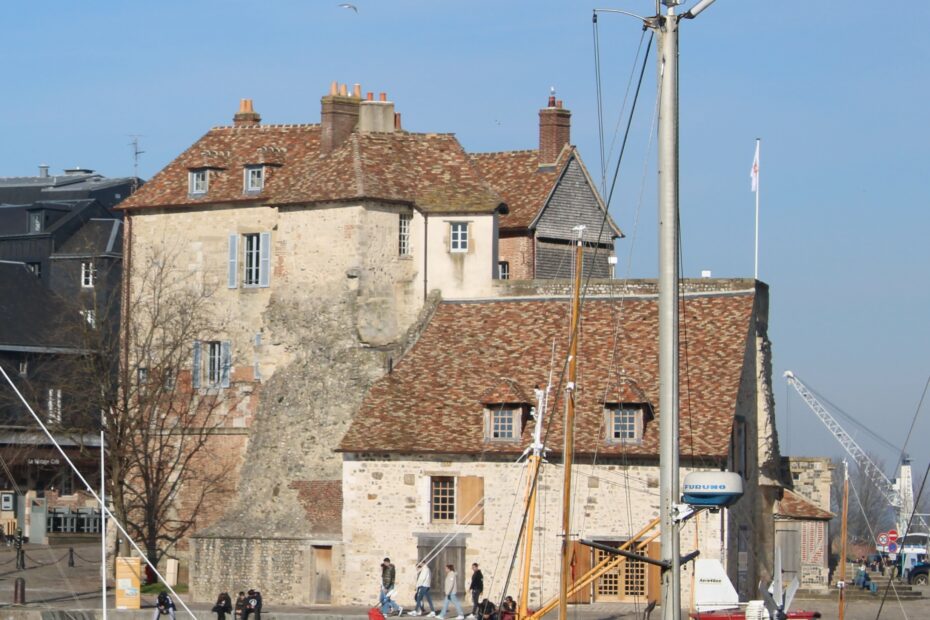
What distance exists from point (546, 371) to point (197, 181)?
14.0 meters

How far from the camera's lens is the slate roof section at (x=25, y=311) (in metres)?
81.0

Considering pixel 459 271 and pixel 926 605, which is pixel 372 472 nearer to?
pixel 459 271

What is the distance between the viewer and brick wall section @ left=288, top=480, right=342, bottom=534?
51.5 m

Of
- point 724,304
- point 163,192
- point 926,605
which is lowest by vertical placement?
point 926,605

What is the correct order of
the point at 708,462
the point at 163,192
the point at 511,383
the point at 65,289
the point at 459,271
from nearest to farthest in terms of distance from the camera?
the point at 708,462 → the point at 511,383 → the point at 459,271 → the point at 163,192 → the point at 65,289

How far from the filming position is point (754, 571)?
50.6 m

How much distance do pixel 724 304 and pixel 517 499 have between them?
8.25m

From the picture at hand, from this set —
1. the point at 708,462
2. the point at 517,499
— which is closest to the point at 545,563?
the point at 517,499

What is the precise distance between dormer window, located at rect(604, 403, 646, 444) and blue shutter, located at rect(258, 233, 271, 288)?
12.3 m

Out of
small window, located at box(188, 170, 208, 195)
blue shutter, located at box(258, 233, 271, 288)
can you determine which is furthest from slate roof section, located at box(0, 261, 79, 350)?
blue shutter, located at box(258, 233, 271, 288)

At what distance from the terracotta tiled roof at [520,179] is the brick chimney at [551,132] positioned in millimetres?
241

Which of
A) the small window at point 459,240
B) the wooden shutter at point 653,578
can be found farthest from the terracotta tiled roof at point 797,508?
the small window at point 459,240

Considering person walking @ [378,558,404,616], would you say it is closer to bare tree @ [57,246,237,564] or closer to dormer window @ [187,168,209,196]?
bare tree @ [57,246,237,564]

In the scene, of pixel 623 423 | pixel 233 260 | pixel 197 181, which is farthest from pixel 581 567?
pixel 197 181
